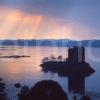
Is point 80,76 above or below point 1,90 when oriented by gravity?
below

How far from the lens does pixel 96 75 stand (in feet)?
67.4

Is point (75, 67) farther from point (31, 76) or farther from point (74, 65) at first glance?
point (31, 76)

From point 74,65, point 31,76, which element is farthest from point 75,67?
point 31,76

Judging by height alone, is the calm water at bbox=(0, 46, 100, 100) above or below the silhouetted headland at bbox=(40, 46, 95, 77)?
below

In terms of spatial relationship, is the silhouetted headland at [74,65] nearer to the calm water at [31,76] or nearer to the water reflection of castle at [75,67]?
the water reflection of castle at [75,67]

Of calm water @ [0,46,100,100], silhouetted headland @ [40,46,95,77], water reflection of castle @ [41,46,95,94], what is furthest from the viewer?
silhouetted headland @ [40,46,95,77]

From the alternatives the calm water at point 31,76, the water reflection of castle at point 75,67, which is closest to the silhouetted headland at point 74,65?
the water reflection of castle at point 75,67

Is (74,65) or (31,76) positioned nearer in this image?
(31,76)

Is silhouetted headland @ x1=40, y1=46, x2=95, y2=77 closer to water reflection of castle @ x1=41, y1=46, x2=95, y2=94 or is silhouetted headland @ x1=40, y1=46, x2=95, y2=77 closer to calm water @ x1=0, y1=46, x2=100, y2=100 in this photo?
water reflection of castle @ x1=41, y1=46, x2=95, y2=94

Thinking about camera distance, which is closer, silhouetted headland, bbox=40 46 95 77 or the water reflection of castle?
the water reflection of castle

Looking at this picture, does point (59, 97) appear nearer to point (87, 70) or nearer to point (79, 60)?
point (79, 60)

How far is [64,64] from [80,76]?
1.64m

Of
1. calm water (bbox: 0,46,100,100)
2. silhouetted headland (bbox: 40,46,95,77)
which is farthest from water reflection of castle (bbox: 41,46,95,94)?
calm water (bbox: 0,46,100,100)

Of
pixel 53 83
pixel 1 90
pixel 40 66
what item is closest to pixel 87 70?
pixel 40 66
